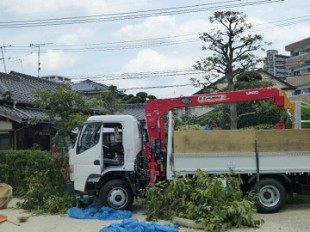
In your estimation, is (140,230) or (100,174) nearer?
(140,230)

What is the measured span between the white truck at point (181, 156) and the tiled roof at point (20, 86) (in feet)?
25.4

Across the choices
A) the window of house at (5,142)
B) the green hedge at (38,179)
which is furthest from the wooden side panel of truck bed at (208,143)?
the window of house at (5,142)

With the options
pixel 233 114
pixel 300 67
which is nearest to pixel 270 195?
pixel 233 114

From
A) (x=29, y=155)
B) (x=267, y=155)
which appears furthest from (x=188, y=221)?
(x=29, y=155)

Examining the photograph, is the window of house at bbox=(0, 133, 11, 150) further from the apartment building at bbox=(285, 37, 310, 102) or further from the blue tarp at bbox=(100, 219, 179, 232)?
the apartment building at bbox=(285, 37, 310, 102)

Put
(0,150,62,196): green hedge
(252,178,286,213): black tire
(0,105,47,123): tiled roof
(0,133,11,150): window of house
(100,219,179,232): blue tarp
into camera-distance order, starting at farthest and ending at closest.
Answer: (0,133,11,150): window of house → (0,105,47,123): tiled roof → (0,150,62,196): green hedge → (252,178,286,213): black tire → (100,219,179,232): blue tarp

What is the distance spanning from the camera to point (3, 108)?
1627cm

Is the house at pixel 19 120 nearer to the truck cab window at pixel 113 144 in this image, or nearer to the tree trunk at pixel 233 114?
the truck cab window at pixel 113 144

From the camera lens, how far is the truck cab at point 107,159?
1037cm

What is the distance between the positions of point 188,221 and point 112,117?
3.43 metres

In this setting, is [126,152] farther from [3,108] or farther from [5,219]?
[3,108]

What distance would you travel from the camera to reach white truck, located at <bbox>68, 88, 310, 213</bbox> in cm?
1010

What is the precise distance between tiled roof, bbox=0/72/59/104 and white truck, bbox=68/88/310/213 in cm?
773

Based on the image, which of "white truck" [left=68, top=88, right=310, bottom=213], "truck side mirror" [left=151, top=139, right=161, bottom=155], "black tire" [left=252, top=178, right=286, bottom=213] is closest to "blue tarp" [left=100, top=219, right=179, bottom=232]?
"white truck" [left=68, top=88, right=310, bottom=213]
